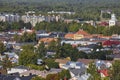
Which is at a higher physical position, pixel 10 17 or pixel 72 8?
pixel 10 17

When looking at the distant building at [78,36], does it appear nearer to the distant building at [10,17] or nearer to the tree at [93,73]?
the distant building at [10,17]

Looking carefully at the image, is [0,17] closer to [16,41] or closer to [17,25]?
[17,25]

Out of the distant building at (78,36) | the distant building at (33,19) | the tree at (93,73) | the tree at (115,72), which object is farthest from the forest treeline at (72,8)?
the tree at (115,72)

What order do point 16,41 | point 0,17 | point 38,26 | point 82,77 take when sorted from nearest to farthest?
point 82,77 → point 16,41 → point 38,26 → point 0,17

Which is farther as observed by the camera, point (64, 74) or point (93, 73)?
point (64, 74)

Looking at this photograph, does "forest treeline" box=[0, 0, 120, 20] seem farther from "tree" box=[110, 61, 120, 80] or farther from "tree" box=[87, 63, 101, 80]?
"tree" box=[110, 61, 120, 80]

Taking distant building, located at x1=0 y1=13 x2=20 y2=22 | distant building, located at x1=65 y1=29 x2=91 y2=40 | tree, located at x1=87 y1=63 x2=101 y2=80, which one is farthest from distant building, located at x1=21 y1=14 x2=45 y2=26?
tree, located at x1=87 y1=63 x2=101 y2=80

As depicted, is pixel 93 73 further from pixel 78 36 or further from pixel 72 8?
pixel 72 8

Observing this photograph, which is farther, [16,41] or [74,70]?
[16,41]

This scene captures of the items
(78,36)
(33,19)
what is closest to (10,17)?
(33,19)

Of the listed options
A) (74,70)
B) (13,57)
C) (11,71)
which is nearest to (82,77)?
(74,70)

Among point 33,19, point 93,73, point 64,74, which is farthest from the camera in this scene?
point 33,19
